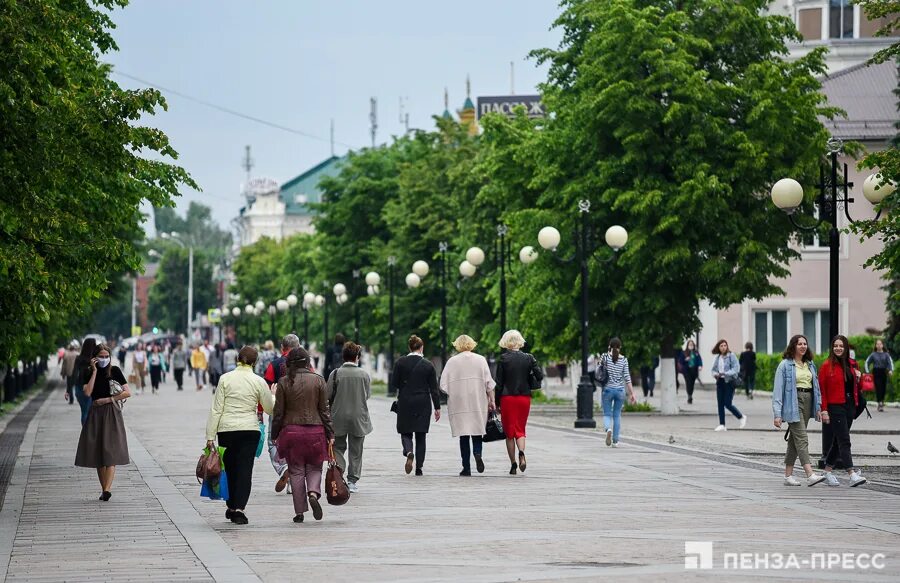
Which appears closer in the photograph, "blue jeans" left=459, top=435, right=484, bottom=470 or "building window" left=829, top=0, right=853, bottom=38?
"blue jeans" left=459, top=435, right=484, bottom=470

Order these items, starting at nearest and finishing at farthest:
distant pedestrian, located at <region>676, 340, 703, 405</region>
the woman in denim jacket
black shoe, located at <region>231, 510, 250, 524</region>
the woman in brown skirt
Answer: black shoe, located at <region>231, 510, 250, 524</region> → the woman in brown skirt → the woman in denim jacket → distant pedestrian, located at <region>676, 340, 703, 405</region>

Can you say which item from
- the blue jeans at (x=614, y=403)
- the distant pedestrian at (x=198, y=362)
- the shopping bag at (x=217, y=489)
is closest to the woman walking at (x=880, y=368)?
the blue jeans at (x=614, y=403)

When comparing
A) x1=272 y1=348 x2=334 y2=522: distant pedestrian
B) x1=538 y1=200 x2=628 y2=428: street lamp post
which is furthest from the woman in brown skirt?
x1=538 y1=200 x2=628 y2=428: street lamp post

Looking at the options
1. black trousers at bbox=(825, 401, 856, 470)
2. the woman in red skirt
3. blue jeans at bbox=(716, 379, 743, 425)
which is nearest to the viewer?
black trousers at bbox=(825, 401, 856, 470)

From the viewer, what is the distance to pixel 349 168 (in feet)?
259

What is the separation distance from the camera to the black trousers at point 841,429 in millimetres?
21188

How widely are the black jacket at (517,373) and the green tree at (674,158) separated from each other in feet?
57.2

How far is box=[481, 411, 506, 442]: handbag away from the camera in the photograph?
2177 centimetres

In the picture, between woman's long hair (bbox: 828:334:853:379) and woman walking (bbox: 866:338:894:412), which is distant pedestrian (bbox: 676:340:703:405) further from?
woman's long hair (bbox: 828:334:853:379)

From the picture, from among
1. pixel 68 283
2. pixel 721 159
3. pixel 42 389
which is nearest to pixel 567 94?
pixel 721 159

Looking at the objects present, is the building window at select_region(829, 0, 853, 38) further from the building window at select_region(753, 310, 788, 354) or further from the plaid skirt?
the plaid skirt

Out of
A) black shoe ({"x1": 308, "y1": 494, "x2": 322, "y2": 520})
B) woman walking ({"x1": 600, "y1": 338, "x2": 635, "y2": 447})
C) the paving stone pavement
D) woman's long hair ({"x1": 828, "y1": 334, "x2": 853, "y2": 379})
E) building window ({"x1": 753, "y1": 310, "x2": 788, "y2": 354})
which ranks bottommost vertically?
the paving stone pavement

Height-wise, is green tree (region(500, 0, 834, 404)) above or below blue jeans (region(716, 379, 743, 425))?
above

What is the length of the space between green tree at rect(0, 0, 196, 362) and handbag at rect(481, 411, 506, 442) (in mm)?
4964
